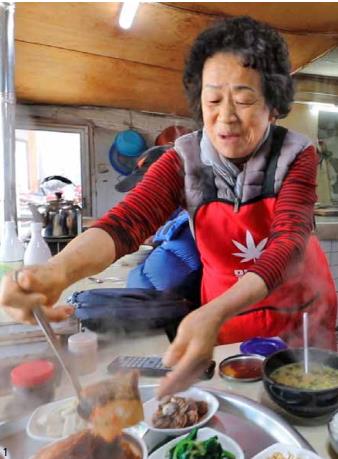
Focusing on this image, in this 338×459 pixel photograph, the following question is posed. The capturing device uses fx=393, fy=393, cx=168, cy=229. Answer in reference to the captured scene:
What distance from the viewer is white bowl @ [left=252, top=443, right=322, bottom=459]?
0.61 metres

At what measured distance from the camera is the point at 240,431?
74cm

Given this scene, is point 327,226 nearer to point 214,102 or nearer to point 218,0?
point 218,0

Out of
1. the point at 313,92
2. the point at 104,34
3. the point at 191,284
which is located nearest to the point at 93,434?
the point at 191,284

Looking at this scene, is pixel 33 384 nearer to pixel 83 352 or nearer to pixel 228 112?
pixel 83 352

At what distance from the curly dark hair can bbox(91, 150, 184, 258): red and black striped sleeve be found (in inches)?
7.8

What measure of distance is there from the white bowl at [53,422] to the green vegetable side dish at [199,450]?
0.56ft

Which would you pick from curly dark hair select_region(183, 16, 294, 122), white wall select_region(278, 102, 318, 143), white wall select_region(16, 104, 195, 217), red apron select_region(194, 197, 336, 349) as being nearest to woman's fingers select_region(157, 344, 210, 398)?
red apron select_region(194, 197, 336, 349)

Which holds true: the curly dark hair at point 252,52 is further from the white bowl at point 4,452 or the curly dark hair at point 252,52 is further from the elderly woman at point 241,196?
the white bowl at point 4,452

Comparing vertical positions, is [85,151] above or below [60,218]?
above

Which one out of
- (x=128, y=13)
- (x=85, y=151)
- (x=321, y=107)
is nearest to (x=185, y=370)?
(x=128, y=13)

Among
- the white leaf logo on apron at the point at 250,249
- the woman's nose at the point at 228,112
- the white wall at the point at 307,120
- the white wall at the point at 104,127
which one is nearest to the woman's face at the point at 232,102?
the woman's nose at the point at 228,112

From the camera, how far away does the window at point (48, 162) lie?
6.46 ft

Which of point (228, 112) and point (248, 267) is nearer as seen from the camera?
point (228, 112)

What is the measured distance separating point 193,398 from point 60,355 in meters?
0.28
